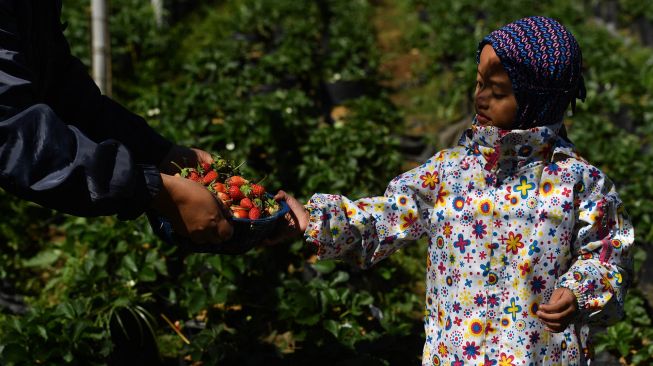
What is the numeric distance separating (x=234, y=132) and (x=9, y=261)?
1.60 metres

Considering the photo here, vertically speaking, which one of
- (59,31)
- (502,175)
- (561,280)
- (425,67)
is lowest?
(425,67)

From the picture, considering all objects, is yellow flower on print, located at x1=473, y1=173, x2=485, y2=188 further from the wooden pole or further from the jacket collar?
the wooden pole

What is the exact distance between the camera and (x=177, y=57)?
8609 millimetres

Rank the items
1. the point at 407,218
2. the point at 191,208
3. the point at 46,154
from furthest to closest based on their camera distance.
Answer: the point at 407,218, the point at 191,208, the point at 46,154

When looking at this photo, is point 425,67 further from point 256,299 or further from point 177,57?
point 256,299

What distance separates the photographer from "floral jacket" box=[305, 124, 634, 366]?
2.29m

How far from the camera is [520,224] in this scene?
7.58ft

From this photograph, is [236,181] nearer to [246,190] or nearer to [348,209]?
[246,190]

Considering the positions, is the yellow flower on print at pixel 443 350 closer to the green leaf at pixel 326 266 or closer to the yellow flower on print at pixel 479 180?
the yellow flower on print at pixel 479 180

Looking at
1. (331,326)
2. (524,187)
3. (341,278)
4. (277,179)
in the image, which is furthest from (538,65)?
(277,179)

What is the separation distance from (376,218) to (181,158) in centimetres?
73

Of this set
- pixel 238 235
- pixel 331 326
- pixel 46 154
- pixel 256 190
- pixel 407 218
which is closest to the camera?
pixel 46 154

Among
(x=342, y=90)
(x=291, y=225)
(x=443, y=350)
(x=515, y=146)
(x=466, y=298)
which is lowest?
(x=342, y=90)

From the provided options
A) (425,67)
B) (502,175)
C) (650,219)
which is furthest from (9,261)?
(425,67)
